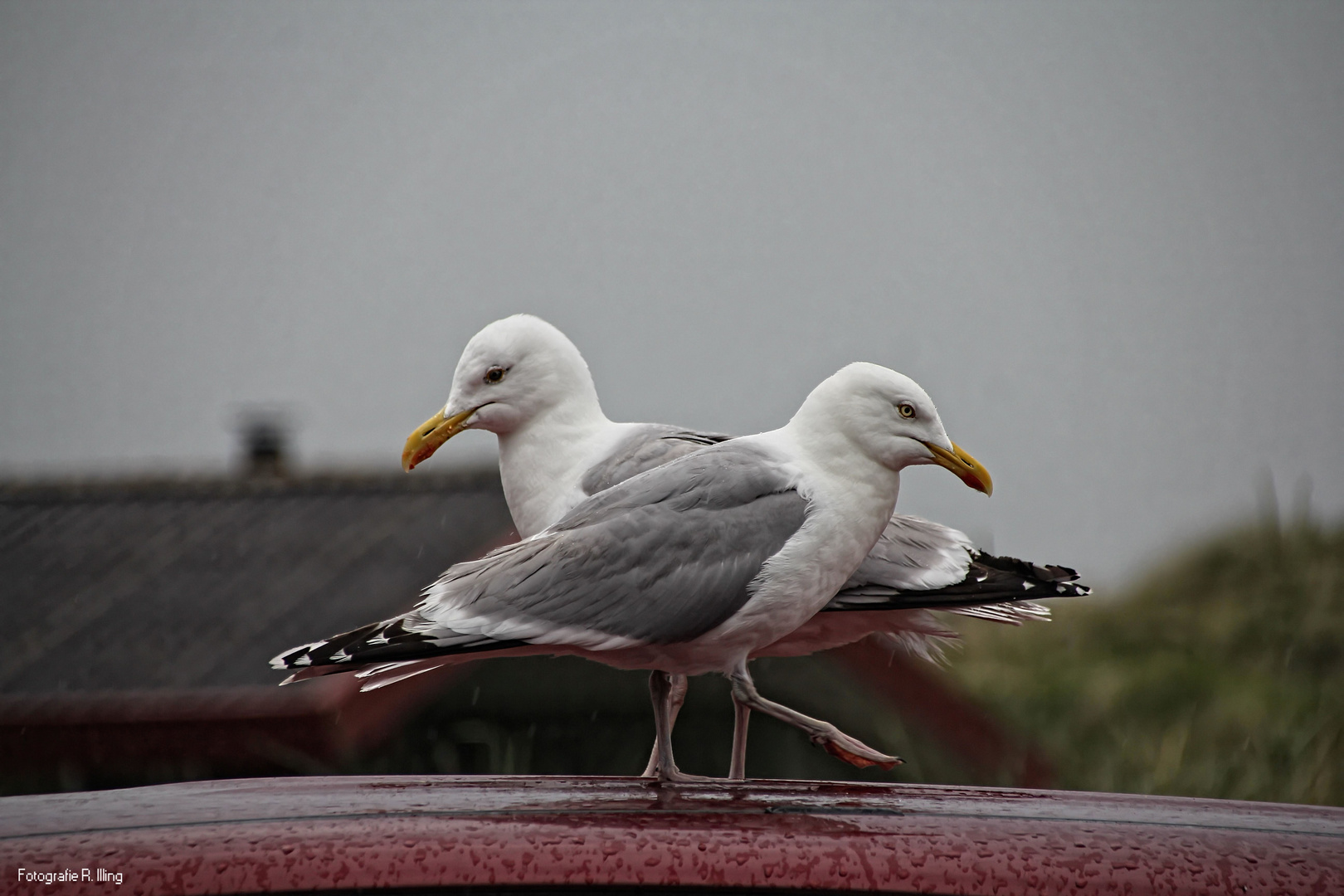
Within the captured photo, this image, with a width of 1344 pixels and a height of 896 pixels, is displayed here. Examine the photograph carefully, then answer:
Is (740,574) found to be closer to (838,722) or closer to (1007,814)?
(1007,814)

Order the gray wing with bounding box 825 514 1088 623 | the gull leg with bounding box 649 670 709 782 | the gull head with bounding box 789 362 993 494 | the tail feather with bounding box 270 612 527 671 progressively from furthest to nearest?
the gray wing with bounding box 825 514 1088 623 < the gull head with bounding box 789 362 993 494 < the gull leg with bounding box 649 670 709 782 < the tail feather with bounding box 270 612 527 671

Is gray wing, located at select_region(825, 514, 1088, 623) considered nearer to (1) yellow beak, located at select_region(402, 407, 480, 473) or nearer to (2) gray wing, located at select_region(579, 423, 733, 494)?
(2) gray wing, located at select_region(579, 423, 733, 494)

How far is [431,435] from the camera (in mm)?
3270

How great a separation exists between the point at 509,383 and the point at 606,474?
1.17 ft

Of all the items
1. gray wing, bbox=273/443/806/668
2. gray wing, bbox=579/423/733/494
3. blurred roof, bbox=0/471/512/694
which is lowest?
blurred roof, bbox=0/471/512/694

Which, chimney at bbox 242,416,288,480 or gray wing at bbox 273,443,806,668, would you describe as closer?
gray wing at bbox 273,443,806,668

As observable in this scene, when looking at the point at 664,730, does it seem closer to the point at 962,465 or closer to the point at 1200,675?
the point at 962,465

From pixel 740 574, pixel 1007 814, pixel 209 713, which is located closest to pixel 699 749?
pixel 209 713

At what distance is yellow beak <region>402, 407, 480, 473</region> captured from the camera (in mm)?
3221

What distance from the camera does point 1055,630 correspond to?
8.72 metres

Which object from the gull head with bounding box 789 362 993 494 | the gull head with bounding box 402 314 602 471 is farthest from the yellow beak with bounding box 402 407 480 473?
the gull head with bounding box 789 362 993 494

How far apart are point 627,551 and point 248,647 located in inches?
203

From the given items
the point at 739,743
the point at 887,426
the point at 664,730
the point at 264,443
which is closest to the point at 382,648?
the point at 664,730

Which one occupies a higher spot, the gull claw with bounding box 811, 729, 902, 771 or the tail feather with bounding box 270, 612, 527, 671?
the tail feather with bounding box 270, 612, 527, 671
